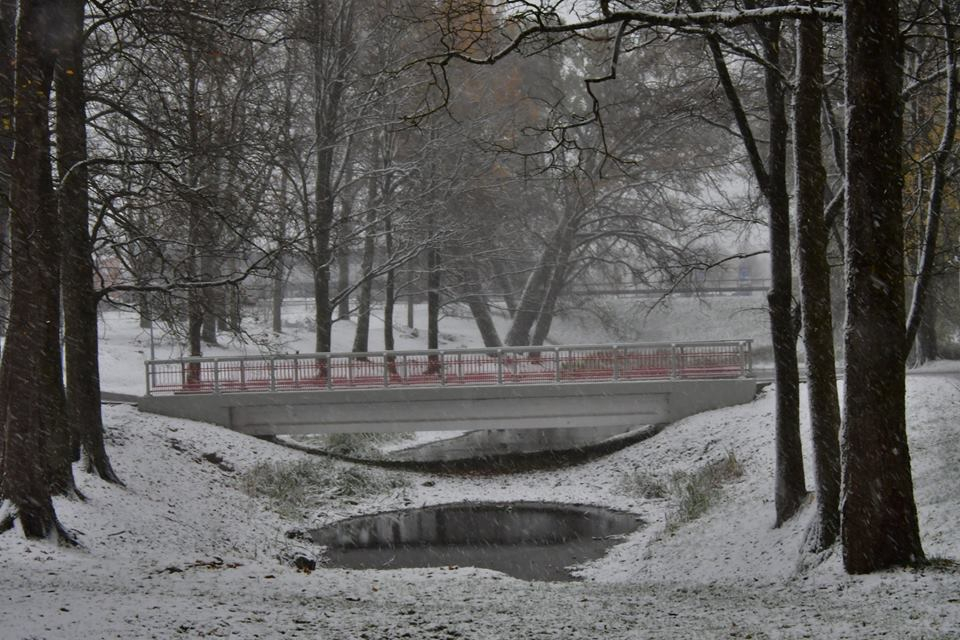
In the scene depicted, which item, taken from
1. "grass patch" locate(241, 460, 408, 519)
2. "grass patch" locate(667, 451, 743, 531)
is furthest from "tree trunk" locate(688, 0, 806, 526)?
"grass patch" locate(241, 460, 408, 519)

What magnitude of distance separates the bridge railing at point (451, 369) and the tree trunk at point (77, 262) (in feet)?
26.2

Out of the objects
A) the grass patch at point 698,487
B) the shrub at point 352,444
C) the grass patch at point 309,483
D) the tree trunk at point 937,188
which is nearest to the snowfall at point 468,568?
the grass patch at point 309,483

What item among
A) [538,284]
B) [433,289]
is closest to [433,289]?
[433,289]

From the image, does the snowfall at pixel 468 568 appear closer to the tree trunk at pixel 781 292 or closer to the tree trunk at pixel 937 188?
→ the tree trunk at pixel 781 292

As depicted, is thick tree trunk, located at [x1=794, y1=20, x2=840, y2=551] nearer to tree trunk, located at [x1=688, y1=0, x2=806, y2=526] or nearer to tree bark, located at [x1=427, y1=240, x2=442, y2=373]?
tree trunk, located at [x1=688, y1=0, x2=806, y2=526]

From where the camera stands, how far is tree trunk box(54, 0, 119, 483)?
43.5ft

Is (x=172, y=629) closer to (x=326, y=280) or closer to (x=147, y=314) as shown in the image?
(x=147, y=314)

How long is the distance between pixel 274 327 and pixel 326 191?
14.0 meters

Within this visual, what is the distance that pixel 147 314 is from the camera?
14516 mm

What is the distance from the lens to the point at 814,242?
10.6m

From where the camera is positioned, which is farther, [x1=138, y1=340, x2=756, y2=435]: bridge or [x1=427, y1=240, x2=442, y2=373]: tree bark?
[x1=427, y1=240, x2=442, y2=373]: tree bark

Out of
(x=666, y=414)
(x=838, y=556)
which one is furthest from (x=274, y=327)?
(x=838, y=556)

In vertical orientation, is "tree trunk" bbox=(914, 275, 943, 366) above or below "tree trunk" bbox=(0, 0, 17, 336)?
below

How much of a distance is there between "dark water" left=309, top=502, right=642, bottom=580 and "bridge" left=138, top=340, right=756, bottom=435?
158 inches
